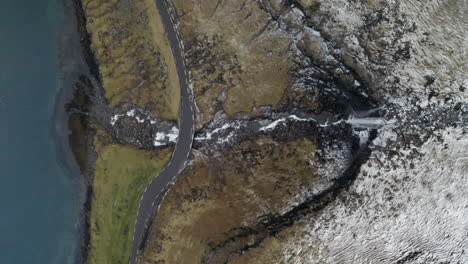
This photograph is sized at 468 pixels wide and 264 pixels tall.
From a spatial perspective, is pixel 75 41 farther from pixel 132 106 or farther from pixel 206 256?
pixel 206 256

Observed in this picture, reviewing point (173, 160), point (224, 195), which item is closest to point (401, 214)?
point (224, 195)

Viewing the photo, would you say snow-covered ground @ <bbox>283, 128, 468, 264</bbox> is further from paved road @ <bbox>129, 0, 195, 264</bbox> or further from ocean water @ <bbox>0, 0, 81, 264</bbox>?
ocean water @ <bbox>0, 0, 81, 264</bbox>

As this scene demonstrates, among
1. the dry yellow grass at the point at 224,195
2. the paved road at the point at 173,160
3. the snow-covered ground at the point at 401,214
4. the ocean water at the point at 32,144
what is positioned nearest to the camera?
the snow-covered ground at the point at 401,214

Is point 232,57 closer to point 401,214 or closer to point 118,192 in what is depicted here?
point 118,192

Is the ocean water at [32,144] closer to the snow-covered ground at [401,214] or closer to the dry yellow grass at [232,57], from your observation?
the dry yellow grass at [232,57]

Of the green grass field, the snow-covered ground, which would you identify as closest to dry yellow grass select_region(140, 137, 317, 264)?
the green grass field

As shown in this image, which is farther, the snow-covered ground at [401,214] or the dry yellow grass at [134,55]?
the dry yellow grass at [134,55]

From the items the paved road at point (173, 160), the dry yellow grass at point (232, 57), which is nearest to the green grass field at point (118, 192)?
the paved road at point (173, 160)
